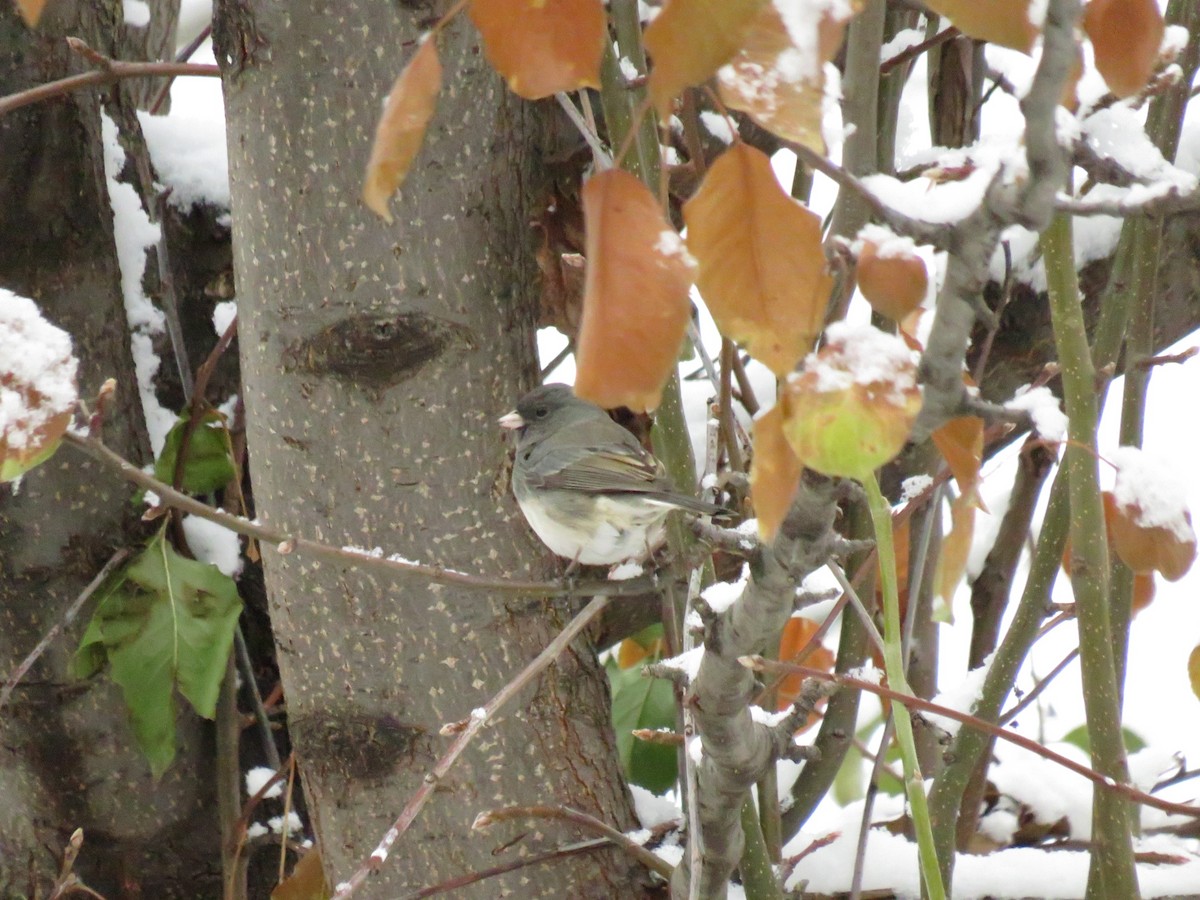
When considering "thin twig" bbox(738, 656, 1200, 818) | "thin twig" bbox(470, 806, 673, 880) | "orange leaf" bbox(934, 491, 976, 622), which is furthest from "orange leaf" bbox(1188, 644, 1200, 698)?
"thin twig" bbox(470, 806, 673, 880)

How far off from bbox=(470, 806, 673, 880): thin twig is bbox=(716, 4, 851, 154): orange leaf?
766 mm

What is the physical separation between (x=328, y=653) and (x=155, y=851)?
496 millimetres

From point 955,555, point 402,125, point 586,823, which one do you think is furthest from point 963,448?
point 586,823

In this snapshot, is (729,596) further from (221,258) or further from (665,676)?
(221,258)

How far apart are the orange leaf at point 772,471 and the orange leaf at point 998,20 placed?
0.58ft

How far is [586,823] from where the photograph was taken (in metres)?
1.19

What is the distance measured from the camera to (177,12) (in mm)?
2234

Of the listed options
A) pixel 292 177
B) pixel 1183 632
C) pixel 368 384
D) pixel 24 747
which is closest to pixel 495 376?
pixel 368 384

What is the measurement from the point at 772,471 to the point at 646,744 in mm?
1162

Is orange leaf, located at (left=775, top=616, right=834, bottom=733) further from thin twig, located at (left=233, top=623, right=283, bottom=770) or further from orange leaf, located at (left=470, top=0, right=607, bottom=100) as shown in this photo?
orange leaf, located at (left=470, top=0, right=607, bottom=100)

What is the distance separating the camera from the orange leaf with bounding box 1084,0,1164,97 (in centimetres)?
61

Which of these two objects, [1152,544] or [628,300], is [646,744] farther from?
[628,300]

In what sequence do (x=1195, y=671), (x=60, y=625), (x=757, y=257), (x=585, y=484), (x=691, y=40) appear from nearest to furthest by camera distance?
(x=691, y=40) → (x=757, y=257) → (x=1195, y=671) → (x=60, y=625) → (x=585, y=484)

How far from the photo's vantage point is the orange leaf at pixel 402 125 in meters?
0.48
